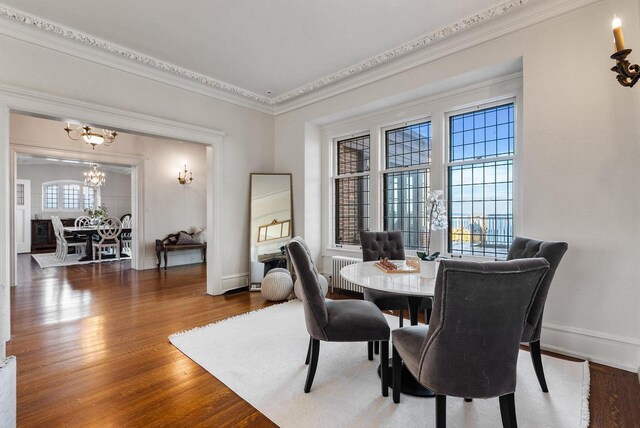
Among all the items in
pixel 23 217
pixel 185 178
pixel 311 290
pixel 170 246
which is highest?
pixel 185 178

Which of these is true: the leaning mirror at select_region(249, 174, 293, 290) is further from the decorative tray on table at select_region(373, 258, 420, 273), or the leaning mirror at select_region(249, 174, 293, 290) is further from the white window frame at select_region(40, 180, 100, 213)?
the white window frame at select_region(40, 180, 100, 213)

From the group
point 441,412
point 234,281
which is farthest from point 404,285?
point 234,281

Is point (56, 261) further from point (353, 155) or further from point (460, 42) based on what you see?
point (460, 42)

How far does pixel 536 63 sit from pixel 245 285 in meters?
4.43

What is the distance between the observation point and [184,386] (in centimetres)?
214

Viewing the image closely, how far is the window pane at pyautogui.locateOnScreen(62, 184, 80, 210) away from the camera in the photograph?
1073cm

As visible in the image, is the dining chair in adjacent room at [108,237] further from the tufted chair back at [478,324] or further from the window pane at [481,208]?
the tufted chair back at [478,324]

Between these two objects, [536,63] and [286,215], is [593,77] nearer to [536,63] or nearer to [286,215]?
[536,63]

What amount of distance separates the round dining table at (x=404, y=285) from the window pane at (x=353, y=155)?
2.49 meters

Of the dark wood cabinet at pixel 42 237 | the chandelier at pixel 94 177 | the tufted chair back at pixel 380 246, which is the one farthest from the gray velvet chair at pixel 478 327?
the dark wood cabinet at pixel 42 237

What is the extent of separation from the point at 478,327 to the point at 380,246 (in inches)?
80.1

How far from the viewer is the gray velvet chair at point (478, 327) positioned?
125 cm

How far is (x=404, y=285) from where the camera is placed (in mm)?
1960

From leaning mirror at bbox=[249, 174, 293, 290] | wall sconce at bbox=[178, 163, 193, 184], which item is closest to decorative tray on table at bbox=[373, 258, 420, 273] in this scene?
leaning mirror at bbox=[249, 174, 293, 290]
